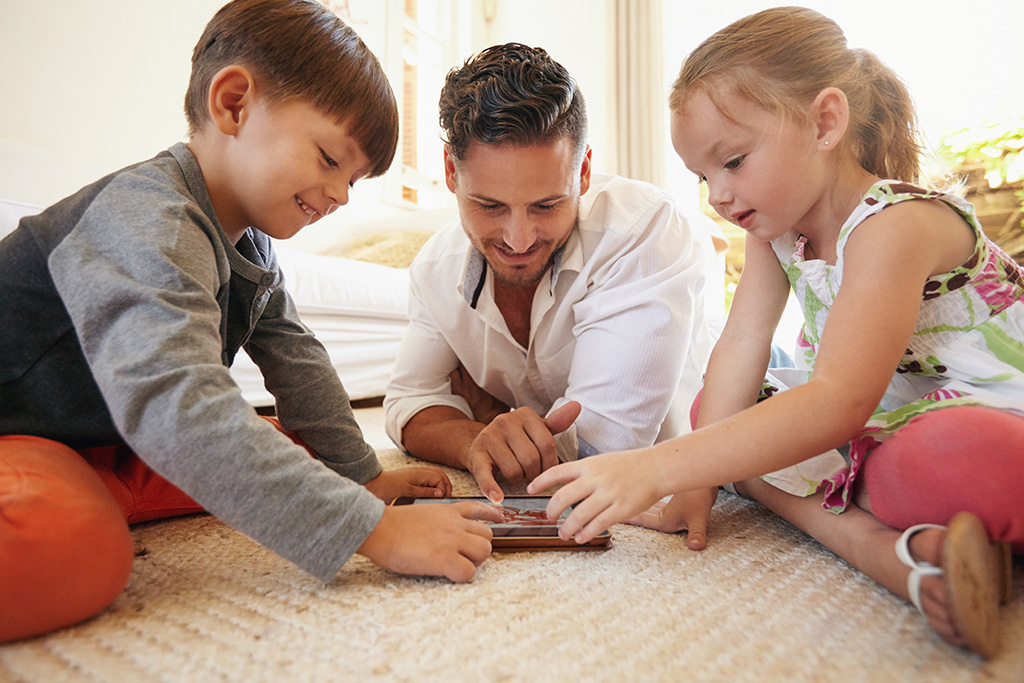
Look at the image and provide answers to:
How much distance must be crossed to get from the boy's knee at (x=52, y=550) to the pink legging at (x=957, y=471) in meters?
0.67

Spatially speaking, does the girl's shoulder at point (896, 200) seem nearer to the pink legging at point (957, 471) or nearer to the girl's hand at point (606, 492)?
the pink legging at point (957, 471)

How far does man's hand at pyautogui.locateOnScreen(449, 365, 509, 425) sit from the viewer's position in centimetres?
132

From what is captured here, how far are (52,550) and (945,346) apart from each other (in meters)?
0.86

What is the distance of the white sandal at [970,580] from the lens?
45 cm

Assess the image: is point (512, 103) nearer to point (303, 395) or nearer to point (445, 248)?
point (445, 248)

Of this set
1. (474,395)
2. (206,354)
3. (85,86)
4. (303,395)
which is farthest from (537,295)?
(85,86)

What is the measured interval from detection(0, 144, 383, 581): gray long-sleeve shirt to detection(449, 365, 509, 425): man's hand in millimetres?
580

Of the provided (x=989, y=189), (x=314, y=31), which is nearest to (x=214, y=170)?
(x=314, y=31)

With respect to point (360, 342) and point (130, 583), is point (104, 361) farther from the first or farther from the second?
point (360, 342)

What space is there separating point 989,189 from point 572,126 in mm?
2322

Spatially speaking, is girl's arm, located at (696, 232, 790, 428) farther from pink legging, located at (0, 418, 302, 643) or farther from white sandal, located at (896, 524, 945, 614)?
pink legging, located at (0, 418, 302, 643)

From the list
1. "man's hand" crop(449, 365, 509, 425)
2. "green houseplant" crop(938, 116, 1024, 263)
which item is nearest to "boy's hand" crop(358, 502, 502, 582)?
"man's hand" crop(449, 365, 509, 425)

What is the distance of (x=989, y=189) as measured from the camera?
253 cm

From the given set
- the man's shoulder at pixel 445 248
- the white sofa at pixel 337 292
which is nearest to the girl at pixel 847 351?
the man's shoulder at pixel 445 248
